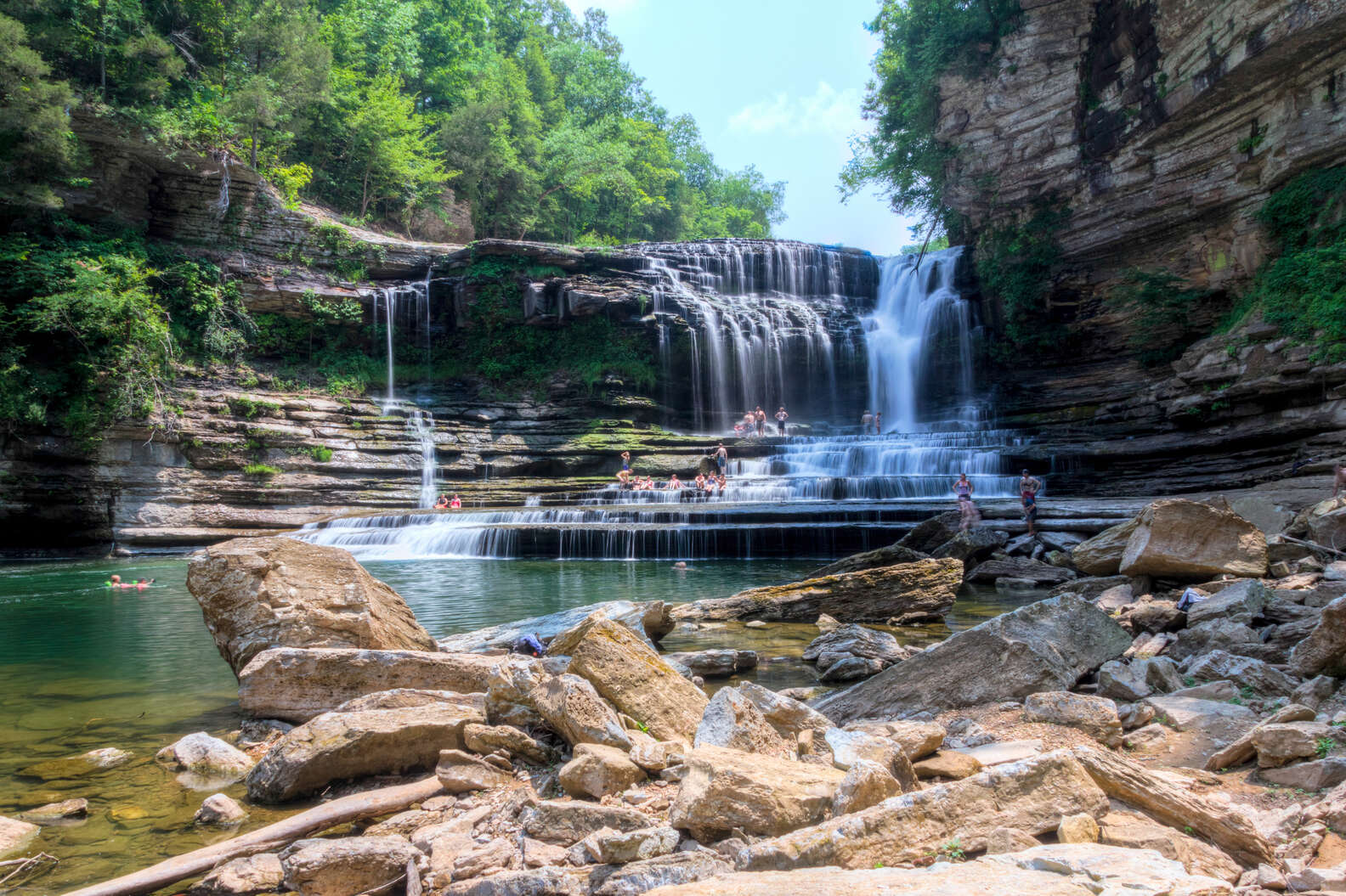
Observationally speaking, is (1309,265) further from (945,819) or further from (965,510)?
(945,819)

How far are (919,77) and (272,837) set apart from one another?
2782 cm

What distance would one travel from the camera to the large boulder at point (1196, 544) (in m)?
5.93

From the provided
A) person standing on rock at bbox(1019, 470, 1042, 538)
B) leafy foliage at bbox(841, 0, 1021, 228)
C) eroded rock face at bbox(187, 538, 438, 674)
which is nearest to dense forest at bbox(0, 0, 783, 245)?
leafy foliage at bbox(841, 0, 1021, 228)

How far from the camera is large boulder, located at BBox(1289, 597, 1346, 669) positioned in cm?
317

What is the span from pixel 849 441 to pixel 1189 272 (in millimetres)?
9854

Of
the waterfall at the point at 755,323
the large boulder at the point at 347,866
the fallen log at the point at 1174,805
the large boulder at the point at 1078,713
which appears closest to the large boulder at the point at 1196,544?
the large boulder at the point at 1078,713

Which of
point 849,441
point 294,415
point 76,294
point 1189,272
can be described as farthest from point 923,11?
point 76,294

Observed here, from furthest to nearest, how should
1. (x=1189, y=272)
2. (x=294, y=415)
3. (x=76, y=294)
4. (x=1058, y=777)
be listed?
(x=294, y=415) < (x=1189, y=272) < (x=76, y=294) < (x=1058, y=777)

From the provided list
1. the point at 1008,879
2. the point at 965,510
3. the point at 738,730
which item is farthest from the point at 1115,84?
the point at 1008,879

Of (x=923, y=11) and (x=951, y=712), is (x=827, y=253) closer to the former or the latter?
(x=923, y=11)

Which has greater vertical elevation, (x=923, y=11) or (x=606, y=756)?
(x=923, y=11)

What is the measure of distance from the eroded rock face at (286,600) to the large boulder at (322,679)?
39cm

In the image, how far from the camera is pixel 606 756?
2.77 meters

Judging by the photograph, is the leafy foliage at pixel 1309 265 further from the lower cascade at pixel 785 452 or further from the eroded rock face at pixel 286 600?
the eroded rock face at pixel 286 600
